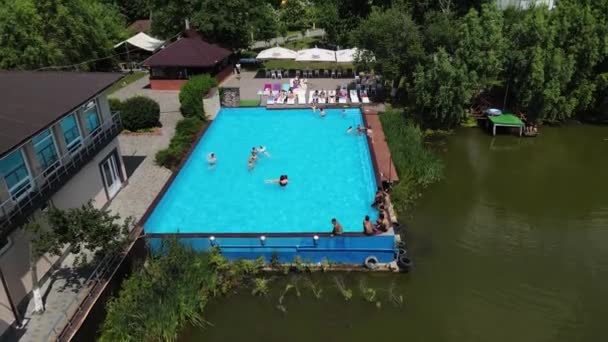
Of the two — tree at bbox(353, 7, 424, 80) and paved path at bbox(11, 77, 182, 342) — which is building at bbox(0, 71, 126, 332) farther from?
tree at bbox(353, 7, 424, 80)

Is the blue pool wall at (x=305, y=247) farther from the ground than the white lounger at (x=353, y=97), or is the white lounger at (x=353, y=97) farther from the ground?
the white lounger at (x=353, y=97)

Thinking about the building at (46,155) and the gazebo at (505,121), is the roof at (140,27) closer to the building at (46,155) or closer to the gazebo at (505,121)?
the building at (46,155)

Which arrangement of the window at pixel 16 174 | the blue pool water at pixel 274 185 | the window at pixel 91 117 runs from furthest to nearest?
1. the window at pixel 91 117
2. the blue pool water at pixel 274 185
3. the window at pixel 16 174

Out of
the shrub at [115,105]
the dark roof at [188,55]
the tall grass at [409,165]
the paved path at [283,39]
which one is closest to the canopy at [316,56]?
the dark roof at [188,55]

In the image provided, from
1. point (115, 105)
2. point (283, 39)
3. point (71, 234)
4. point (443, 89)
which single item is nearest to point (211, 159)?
point (115, 105)

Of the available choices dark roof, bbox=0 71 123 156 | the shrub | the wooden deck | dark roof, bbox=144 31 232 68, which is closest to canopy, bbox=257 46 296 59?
dark roof, bbox=144 31 232 68

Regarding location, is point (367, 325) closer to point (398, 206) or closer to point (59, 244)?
point (398, 206)

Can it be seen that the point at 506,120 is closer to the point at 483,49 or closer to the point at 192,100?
the point at 483,49
